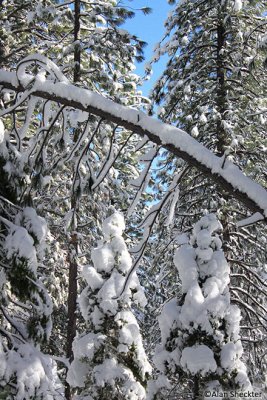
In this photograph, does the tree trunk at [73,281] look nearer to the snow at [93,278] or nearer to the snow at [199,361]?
the snow at [93,278]

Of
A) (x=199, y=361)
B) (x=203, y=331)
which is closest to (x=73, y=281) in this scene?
(x=203, y=331)

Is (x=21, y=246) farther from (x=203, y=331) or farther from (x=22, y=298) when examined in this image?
(x=203, y=331)

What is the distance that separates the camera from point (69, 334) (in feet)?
39.2

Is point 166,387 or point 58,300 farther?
point 58,300

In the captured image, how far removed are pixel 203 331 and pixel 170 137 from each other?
17.2ft

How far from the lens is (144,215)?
8680 mm

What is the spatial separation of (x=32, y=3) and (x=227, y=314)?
27.9 feet

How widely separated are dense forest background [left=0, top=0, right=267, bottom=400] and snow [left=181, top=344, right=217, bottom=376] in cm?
2

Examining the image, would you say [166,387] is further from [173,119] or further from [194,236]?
[173,119]

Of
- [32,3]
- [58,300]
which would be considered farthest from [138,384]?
[32,3]

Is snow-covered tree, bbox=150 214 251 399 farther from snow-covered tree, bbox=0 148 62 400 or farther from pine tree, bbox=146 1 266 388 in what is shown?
snow-covered tree, bbox=0 148 62 400

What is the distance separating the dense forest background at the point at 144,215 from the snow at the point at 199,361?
2cm

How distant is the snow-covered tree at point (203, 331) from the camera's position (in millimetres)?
7125

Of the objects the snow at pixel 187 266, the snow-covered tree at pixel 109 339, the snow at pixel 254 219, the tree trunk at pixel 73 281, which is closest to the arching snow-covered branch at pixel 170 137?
the snow at pixel 254 219
